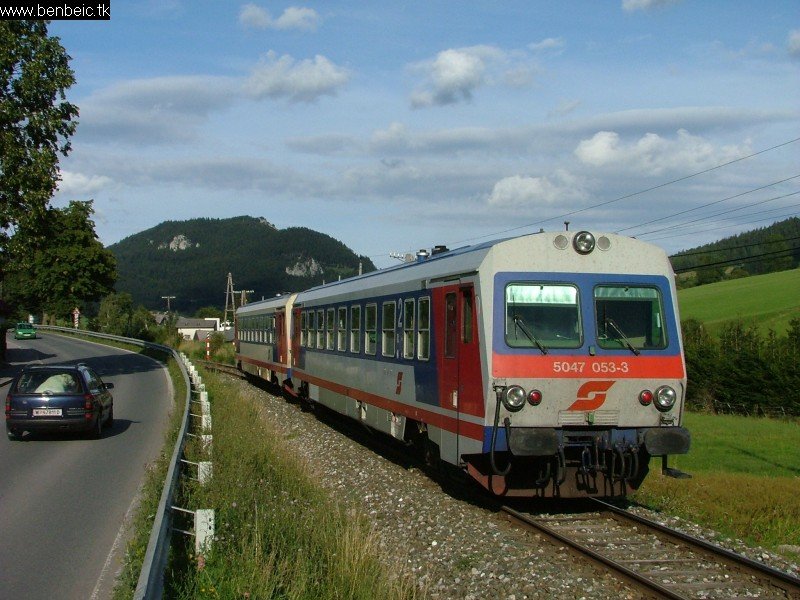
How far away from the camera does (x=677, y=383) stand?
10.4m

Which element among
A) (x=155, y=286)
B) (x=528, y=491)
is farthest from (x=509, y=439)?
(x=155, y=286)

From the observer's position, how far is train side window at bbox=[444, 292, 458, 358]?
35.6ft

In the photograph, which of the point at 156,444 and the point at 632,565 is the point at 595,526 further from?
the point at 156,444

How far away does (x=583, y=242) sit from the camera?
10508 millimetres

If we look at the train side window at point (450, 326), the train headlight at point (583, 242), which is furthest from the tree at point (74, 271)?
the train headlight at point (583, 242)

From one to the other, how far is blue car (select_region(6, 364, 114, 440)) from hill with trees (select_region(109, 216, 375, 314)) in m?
113

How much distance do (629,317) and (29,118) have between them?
72.3ft

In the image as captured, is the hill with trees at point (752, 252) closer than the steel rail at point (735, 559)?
No

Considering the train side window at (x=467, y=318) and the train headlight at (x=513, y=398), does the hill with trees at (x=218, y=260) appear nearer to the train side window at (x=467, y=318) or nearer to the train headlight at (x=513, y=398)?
the train side window at (x=467, y=318)

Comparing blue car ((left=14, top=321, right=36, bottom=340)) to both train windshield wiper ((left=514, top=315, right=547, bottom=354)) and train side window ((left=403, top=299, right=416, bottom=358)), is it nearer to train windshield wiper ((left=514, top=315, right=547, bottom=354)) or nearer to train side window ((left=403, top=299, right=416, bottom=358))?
train side window ((left=403, top=299, right=416, bottom=358))

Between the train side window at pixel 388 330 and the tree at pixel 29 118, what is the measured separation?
52.9 ft

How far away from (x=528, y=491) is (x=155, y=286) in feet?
520

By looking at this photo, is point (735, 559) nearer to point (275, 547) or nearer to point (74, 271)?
point (275, 547)

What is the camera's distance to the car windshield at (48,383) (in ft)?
53.8
